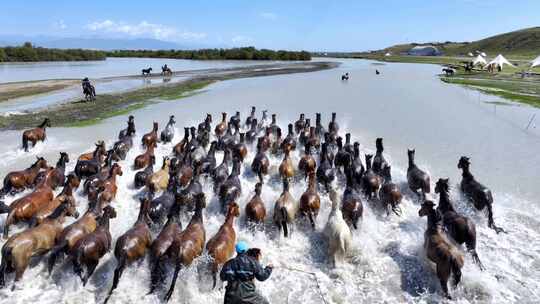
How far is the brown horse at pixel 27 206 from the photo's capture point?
893 centimetres

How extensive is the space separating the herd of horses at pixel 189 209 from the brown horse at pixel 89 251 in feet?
0.06

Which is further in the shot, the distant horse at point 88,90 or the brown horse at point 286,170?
the distant horse at point 88,90

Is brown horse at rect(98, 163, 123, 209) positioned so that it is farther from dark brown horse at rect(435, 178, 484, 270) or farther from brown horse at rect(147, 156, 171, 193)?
dark brown horse at rect(435, 178, 484, 270)

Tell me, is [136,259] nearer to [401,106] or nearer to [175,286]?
[175,286]

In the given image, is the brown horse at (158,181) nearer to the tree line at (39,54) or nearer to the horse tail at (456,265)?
the horse tail at (456,265)

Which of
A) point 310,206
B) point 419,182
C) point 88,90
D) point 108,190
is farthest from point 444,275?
point 88,90

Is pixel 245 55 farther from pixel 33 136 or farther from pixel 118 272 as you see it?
pixel 118 272

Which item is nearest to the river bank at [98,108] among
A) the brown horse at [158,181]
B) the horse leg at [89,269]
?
the brown horse at [158,181]

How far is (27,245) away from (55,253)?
541 mm

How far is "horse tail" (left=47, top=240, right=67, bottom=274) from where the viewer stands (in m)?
7.34

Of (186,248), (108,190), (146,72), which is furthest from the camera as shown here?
(146,72)

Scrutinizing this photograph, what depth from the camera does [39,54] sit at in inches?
3091

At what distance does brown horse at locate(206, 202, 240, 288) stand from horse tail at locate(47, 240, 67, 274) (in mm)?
2645

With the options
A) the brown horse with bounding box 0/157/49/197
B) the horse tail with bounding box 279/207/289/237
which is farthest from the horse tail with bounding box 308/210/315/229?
the brown horse with bounding box 0/157/49/197
